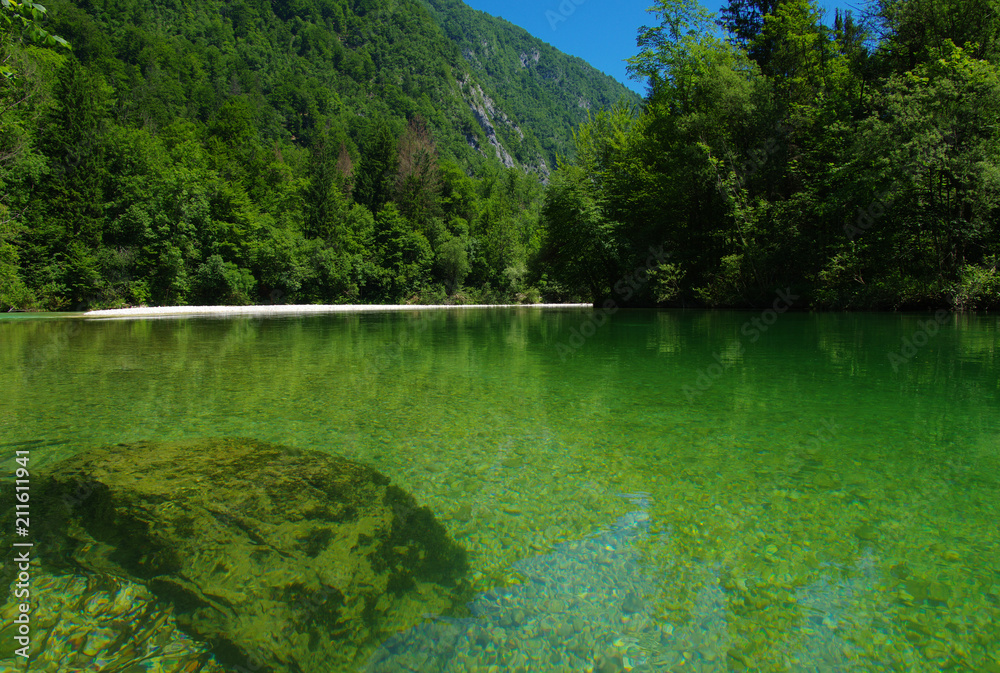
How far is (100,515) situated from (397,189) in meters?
58.9

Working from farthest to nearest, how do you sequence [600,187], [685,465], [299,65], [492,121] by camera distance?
[492,121] < [299,65] < [600,187] < [685,465]

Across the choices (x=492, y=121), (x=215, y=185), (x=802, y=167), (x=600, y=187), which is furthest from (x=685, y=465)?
(x=492, y=121)

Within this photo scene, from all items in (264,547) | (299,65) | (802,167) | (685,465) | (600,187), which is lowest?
(264,547)

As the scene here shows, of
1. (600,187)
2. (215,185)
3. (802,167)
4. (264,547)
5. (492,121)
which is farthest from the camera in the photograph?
(492,121)

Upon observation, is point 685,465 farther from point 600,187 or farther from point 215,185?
point 215,185

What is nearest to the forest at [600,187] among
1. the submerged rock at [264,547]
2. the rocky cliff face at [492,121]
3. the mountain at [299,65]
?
the mountain at [299,65]

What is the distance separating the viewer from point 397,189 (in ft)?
191

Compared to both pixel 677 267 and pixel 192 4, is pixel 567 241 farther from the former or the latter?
pixel 192 4

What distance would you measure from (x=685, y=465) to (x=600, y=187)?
35685 mm

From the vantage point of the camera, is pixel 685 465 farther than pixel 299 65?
No

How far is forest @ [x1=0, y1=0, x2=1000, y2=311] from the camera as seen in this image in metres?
19.9

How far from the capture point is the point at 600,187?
3681 cm

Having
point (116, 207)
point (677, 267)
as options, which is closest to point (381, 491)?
point (677, 267)

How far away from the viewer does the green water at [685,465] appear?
6.15 feet
